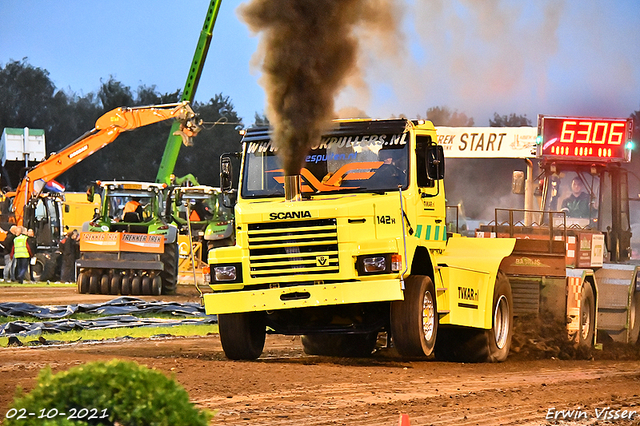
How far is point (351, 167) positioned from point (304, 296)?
173cm

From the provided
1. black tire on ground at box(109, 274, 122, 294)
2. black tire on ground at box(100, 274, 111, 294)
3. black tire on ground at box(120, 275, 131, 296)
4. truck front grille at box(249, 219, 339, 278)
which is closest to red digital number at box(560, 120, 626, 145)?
truck front grille at box(249, 219, 339, 278)

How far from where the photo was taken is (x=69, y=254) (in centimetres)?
3170

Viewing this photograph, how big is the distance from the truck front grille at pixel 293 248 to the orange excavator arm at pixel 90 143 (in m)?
20.4

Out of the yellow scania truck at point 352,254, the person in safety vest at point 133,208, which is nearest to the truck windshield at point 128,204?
the person in safety vest at point 133,208

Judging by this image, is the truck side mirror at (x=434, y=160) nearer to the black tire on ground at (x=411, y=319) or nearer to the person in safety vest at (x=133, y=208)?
the black tire on ground at (x=411, y=319)

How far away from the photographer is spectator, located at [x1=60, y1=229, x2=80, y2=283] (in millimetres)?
30984

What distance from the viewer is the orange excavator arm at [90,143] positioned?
31.9 meters

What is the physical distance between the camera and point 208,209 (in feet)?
98.8

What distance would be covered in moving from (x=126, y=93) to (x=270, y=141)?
220ft

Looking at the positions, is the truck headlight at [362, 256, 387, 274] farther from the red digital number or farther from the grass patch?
the red digital number

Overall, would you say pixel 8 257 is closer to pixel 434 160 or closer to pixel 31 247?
pixel 31 247

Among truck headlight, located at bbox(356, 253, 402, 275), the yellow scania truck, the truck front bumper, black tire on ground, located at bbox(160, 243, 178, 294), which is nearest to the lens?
the truck front bumper

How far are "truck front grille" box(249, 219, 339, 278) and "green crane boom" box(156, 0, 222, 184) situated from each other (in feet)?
80.1

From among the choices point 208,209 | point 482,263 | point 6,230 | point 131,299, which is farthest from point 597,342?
point 6,230
